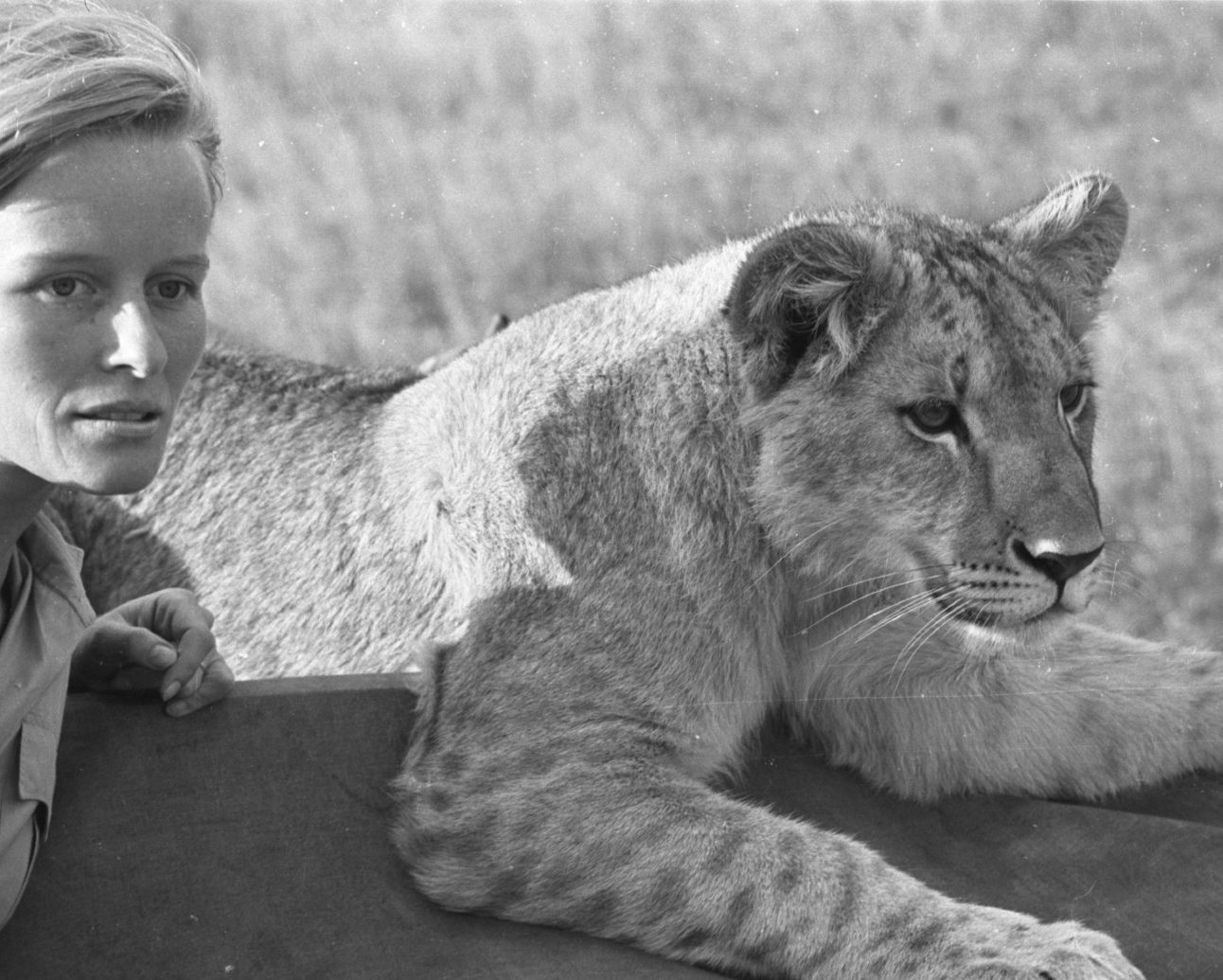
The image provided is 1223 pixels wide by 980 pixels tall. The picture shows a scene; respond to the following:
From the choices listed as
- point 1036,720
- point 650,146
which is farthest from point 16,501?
point 650,146

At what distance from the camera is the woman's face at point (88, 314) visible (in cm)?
199

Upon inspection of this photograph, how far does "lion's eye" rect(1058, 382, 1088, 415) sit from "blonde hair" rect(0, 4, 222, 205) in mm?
1428

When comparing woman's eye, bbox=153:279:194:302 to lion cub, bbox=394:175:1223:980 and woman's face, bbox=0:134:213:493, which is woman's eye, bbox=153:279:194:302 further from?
lion cub, bbox=394:175:1223:980

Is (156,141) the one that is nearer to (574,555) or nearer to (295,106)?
(574,555)

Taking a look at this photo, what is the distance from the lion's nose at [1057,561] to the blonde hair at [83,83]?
133 cm

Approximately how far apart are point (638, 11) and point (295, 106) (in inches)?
63.3

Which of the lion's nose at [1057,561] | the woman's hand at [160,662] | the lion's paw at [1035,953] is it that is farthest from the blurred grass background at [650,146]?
the lion's paw at [1035,953]

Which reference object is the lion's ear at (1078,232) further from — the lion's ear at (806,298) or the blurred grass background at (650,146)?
the blurred grass background at (650,146)

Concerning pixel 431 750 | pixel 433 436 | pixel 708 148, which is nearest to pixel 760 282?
pixel 433 436

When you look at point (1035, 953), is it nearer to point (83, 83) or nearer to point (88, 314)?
point (88, 314)

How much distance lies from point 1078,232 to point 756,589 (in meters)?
0.97

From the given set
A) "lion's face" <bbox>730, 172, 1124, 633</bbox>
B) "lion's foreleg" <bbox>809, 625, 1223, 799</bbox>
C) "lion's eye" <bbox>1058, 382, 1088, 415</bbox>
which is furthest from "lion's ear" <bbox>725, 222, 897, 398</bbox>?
"lion's foreleg" <bbox>809, 625, 1223, 799</bbox>

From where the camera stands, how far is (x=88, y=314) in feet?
6.63

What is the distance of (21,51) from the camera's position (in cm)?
203
